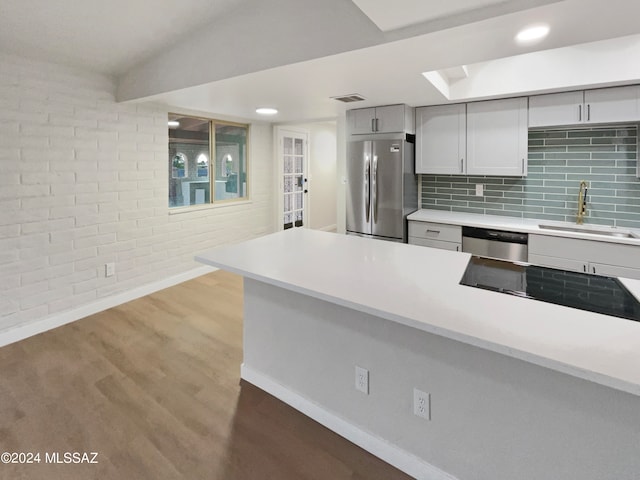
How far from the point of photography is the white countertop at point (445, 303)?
103 cm

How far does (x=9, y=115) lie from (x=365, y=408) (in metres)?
3.36

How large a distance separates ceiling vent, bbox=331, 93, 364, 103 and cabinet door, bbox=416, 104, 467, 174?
847mm

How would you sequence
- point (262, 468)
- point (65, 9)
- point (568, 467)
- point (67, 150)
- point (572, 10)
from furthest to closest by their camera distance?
point (67, 150) → point (65, 9) → point (262, 468) → point (572, 10) → point (568, 467)

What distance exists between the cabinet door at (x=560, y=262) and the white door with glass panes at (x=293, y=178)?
12.3ft

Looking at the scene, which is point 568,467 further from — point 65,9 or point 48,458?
point 65,9

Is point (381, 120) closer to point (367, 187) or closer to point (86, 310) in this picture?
point (367, 187)

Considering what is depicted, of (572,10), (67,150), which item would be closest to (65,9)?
(67,150)

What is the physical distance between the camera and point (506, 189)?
371cm

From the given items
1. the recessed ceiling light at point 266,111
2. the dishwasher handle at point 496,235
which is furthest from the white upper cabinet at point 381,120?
the dishwasher handle at point 496,235

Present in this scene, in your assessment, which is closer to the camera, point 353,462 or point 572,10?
point 572,10

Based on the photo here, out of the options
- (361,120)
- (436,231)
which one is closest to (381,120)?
(361,120)

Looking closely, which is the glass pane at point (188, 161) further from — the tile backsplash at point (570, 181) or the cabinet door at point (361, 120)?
the tile backsplash at point (570, 181)

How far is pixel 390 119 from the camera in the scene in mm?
3688

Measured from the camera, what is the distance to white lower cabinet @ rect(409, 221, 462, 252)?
355 centimetres
